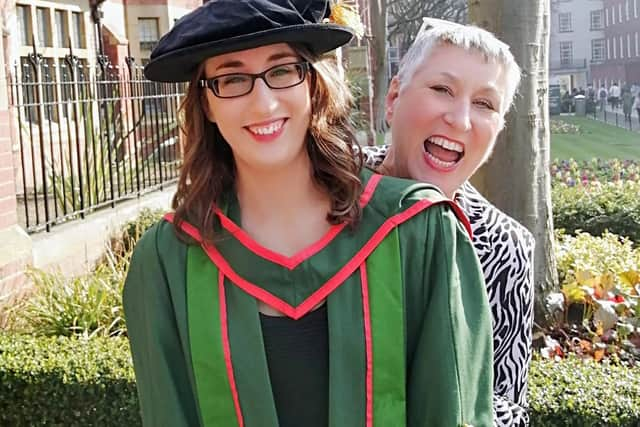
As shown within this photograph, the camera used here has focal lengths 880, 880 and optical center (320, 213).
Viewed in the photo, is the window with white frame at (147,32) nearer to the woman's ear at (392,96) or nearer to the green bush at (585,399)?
the green bush at (585,399)

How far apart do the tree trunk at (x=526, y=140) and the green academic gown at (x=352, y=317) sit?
10.6 feet

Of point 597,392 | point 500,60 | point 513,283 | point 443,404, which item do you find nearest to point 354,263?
point 443,404

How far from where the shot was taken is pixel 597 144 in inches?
1017

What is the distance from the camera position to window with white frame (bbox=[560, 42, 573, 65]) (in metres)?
81.7

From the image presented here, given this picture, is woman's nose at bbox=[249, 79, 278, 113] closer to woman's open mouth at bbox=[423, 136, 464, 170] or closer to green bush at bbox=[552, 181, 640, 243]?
woman's open mouth at bbox=[423, 136, 464, 170]

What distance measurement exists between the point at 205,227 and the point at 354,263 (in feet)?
1.10

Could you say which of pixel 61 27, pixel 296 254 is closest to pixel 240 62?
pixel 296 254

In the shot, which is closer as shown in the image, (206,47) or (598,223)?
(206,47)

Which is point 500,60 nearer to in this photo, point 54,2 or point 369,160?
point 369,160

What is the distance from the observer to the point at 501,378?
201 centimetres

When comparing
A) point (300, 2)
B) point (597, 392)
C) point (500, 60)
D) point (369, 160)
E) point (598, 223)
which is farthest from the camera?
point (598, 223)

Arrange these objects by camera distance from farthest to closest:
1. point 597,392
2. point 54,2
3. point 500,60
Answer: point 54,2
point 597,392
point 500,60

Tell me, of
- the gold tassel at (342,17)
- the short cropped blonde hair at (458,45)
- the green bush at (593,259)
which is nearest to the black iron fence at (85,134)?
the green bush at (593,259)

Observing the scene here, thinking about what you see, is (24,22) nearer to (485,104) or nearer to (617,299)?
(617,299)
